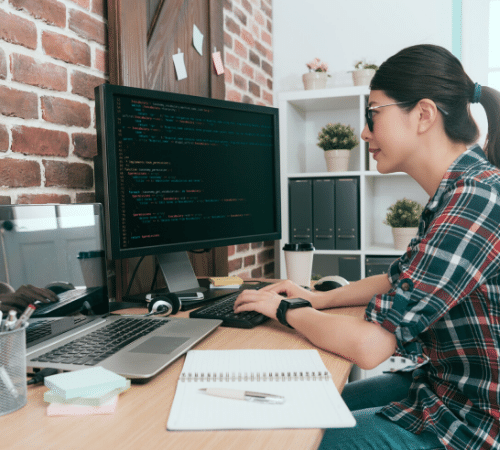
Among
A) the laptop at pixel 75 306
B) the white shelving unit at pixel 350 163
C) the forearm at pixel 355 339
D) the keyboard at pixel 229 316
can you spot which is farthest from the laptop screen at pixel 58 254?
the white shelving unit at pixel 350 163

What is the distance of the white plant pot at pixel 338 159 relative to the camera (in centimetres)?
231

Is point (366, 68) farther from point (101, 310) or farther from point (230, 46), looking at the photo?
point (101, 310)

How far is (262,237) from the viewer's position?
1.45 metres

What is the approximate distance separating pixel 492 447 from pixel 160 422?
544 millimetres

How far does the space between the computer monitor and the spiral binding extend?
451 millimetres

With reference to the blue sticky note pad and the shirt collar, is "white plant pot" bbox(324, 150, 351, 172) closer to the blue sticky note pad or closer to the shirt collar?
the shirt collar

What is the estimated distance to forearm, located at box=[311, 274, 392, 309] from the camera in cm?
115

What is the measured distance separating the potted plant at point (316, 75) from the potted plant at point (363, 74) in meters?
0.15

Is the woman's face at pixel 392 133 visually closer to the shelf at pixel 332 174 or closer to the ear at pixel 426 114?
the ear at pixel 426 114

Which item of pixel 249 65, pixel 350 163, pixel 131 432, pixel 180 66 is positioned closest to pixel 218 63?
pixel 180 66

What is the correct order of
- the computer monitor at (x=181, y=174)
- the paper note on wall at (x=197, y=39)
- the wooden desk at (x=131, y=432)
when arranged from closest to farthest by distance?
the wooden desk at (x=131, y=432) < the computer monitor at (x=181, y=174) < the paper note on wall at (x=197, y=39)

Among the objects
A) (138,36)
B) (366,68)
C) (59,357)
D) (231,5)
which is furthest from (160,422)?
(366,68)

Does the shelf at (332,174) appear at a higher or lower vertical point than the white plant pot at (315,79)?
lower

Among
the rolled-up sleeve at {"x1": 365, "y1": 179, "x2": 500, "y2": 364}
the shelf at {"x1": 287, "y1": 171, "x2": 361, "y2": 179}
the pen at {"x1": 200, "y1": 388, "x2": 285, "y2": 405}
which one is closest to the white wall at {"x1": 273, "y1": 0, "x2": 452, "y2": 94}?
the shelf at {"x1": 287, "y1": 171, "x2": 361, "y2": 179}
